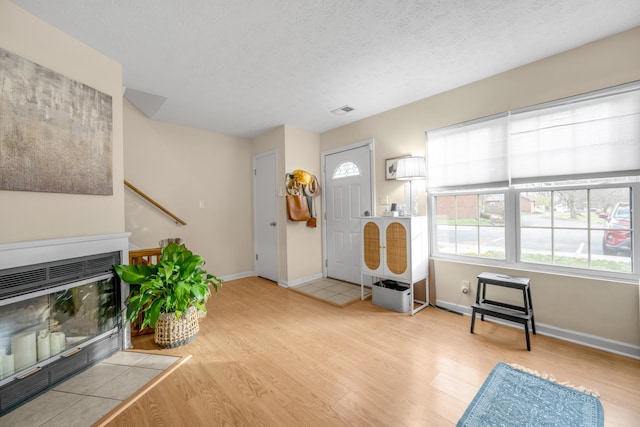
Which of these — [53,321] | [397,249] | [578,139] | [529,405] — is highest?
[578,139]

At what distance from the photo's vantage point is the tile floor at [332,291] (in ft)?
10.3

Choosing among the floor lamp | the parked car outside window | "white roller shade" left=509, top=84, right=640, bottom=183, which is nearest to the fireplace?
the floor lamp

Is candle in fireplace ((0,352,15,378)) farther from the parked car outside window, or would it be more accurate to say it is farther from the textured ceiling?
the parked car outside window

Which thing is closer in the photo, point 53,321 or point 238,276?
point 53,321

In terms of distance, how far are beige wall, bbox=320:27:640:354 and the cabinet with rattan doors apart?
1.01 feet

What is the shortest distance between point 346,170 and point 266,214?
150 cm

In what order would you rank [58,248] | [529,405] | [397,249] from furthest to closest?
[397,249] < [58,248] < [529,405]

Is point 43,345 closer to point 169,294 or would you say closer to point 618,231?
point 169,294

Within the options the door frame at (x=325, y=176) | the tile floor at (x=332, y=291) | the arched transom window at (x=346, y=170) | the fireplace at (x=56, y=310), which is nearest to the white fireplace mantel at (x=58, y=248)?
the fireplace at (x=56, y=310)

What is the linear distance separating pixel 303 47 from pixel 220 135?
8.48 ft

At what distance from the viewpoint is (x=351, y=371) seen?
5.91 ft

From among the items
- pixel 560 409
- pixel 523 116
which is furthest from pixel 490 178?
Result: pixel 560 409

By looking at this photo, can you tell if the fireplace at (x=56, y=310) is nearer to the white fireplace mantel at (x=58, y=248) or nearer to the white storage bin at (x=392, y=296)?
the white fireplace mantel at (x=58, y=248)

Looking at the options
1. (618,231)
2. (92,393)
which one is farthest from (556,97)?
(92,393)
